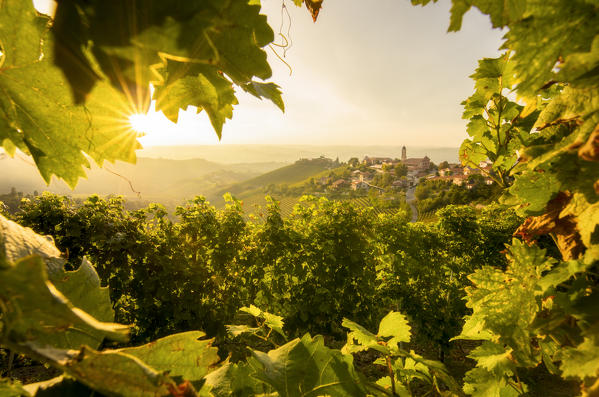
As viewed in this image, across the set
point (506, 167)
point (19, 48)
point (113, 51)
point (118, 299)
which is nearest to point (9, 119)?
point (19, 48)

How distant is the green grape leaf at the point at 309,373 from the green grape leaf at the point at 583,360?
0.63m

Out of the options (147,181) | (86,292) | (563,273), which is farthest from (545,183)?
(147,181)

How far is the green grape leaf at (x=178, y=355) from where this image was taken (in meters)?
0.67

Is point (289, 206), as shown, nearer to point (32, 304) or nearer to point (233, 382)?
point (233, 382)

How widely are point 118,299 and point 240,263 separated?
2816 mm

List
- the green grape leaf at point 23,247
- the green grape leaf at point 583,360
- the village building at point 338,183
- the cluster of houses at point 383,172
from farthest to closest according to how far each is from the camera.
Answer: the cluster of houses at point 383,172 → the village building at point 338,183 → the green grape leaf at point 583,360 → the green grape leaf at point 23,247

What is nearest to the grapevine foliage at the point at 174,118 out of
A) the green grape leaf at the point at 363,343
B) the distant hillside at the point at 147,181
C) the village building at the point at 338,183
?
the green grape leaf at the point at 363,343

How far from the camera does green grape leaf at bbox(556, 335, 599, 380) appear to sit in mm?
703

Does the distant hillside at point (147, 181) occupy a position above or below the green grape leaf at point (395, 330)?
below

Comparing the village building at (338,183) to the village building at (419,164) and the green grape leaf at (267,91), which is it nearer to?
the village building at (419,164)

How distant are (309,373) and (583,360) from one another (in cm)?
82

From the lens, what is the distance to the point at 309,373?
963 mm

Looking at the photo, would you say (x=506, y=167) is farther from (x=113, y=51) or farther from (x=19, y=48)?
(x=19, y=48)

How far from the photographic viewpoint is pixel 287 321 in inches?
288
